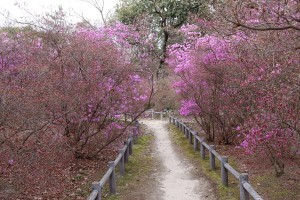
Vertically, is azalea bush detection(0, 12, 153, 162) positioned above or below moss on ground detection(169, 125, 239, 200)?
above

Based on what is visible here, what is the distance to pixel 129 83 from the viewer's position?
1089 centimetres

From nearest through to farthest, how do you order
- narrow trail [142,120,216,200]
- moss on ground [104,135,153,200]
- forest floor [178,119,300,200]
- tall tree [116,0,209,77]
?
forest floor [178,119,300,200] < narrow trail [142,120,216,200] < moss on ground [104,135,153,200] < tall tree [116,0,209,77]

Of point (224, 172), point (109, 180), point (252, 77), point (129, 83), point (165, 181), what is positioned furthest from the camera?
point (129, 83)

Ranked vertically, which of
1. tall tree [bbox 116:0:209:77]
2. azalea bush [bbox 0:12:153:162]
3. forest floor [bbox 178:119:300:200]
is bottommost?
forest floor [bbox 178:119:300:200]

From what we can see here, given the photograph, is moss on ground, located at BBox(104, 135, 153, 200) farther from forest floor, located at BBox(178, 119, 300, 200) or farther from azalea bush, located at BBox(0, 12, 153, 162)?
forest floor, located at BBox(178, 119, 300, 200)

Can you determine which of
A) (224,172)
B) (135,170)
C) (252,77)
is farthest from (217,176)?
(252,77)

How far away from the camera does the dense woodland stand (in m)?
6.05

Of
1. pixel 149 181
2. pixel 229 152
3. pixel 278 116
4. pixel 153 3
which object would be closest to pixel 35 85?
pixel 149 181

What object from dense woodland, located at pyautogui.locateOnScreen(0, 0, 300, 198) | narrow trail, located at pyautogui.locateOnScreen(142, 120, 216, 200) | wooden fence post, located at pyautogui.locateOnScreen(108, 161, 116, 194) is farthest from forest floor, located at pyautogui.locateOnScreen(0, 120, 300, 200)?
dense woodland, located at pyautogui.locateOnScreen(0, 0, 300, 198)

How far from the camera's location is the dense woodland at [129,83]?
6.05 meters

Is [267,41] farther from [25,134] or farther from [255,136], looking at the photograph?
[25,134]

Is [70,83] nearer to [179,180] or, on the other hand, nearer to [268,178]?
[179,180]

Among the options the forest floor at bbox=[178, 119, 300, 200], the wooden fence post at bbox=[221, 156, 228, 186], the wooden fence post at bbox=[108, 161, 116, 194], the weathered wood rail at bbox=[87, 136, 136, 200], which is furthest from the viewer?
the wooden fence post at bbox=[221, 156, 228, 186]

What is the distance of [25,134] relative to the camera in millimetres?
6328
